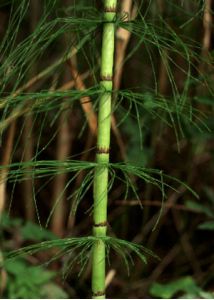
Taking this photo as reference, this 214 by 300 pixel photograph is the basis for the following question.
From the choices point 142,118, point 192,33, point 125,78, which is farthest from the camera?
point 125,78

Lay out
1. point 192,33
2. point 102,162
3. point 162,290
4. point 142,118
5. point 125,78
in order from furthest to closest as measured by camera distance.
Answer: point 125,78 → point 192,33 → point 142,118 → point 162,290 → point 102,162

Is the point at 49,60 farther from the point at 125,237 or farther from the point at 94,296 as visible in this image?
the point at 94,296

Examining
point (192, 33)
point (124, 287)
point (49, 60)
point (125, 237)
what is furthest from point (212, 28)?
point (124, 287)

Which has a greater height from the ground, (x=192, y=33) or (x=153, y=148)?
(x=192, y=33)

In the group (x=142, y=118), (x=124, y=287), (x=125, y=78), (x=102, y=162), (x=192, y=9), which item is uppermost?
(x=192, y=9)

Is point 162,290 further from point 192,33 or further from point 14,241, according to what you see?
point 192,33

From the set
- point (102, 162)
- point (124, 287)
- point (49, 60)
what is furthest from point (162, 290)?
point (49, 60)

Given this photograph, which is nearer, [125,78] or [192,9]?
[192,9]
